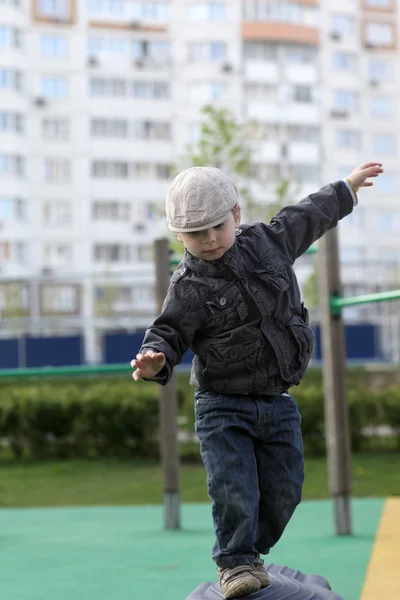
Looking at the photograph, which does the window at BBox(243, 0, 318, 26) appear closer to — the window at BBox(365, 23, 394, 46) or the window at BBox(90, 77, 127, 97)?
the window at BBox(365, 23, 394, 46)

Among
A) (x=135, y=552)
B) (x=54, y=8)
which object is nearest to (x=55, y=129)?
(x=54, y=8)

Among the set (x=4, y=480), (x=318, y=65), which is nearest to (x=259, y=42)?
(x=318, y=65)

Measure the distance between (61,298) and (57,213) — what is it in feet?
12.0

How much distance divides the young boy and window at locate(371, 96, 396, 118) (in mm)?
44664

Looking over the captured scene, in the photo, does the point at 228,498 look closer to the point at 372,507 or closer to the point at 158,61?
the point at 372,507

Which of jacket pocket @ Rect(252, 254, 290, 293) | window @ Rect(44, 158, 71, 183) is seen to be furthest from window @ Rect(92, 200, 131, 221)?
jacket pocket @ Rect(252, 254, 290, 293)

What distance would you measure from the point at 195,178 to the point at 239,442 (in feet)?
2.03

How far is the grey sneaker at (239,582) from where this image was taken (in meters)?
2.44

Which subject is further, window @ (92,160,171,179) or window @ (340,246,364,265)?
window @ (340,246,364,265)

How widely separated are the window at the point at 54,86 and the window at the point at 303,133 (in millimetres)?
9354

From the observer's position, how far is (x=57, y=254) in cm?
4138

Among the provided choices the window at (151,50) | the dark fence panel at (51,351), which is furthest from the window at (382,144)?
the dark fence panel at (51,351)

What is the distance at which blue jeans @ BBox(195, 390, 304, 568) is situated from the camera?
96.8 inches

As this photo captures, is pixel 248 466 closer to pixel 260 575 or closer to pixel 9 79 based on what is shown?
pixel 260 575
